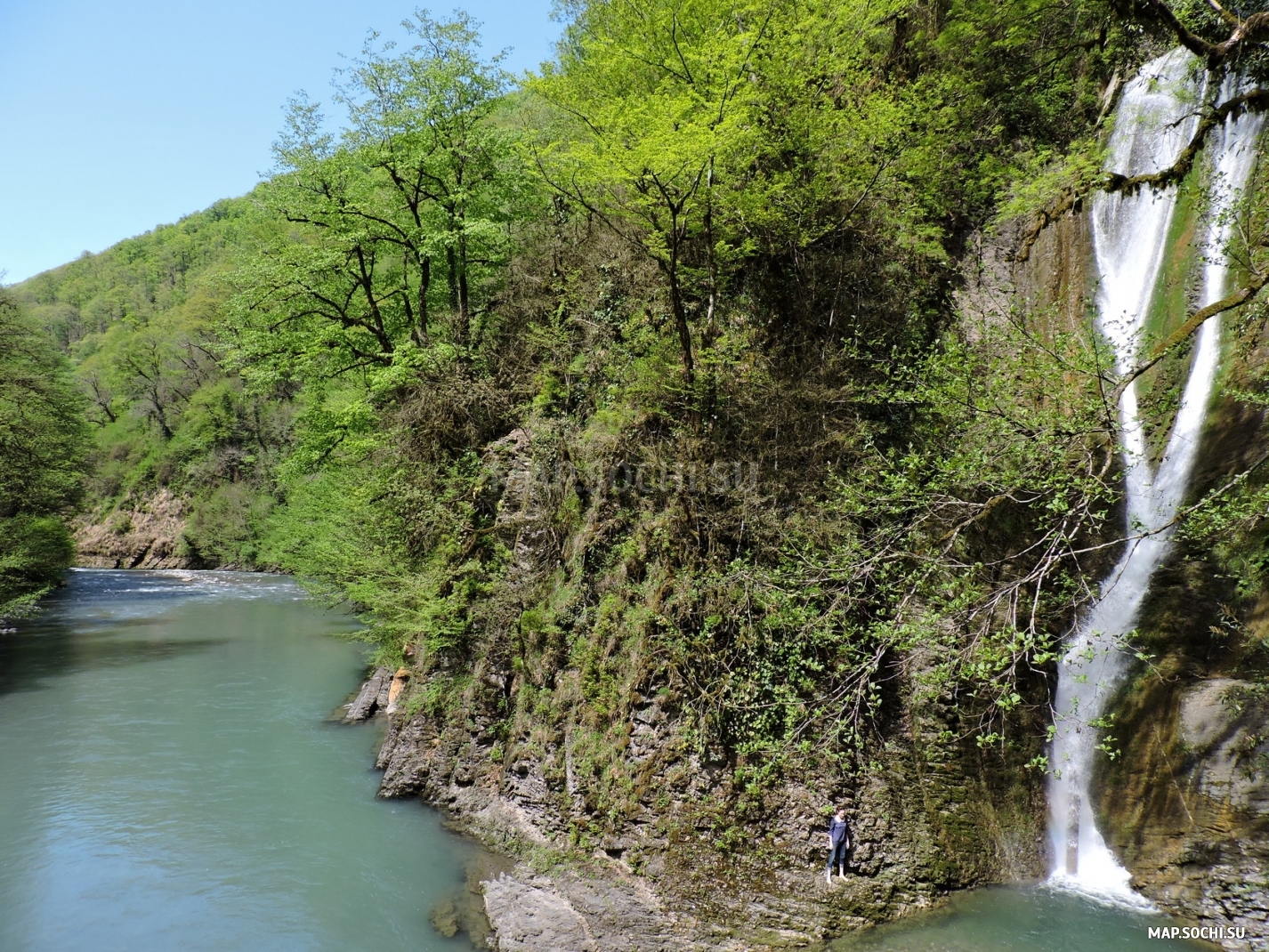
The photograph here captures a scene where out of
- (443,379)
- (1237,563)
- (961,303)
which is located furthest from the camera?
(443,379)

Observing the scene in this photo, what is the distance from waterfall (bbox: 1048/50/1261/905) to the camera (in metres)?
8.69

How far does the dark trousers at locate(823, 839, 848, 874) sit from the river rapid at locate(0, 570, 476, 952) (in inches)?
181

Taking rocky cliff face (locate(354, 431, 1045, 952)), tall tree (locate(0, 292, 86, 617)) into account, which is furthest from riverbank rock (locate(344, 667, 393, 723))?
tall tree (locate(0, 292, 86, 617))

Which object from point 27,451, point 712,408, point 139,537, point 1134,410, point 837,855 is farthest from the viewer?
point 139,537

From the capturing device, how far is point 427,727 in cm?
1220

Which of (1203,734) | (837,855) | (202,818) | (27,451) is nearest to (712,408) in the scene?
(837,855)

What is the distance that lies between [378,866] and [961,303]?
1381cm

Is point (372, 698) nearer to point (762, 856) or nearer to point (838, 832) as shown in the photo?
point (762, 856)

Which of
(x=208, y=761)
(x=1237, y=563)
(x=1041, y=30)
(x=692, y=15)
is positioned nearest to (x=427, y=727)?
(x=208, y=761)

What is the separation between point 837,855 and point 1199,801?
4.25 meters

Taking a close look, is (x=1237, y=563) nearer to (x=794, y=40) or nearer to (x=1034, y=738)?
(x=1034, y=738)

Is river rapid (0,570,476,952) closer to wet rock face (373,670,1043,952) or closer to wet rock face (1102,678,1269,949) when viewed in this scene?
wet rock face (373,670,1043,952)

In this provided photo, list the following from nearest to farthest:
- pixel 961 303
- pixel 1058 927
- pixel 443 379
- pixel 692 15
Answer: pixel 1058 927
pixel 692 15
pixel 961 303
pixel 443 379

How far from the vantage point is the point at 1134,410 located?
34.5 feet
